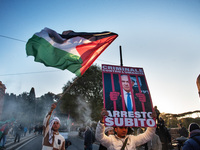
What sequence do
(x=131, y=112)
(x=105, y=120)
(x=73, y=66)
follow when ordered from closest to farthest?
1. (x=105, y=120)
2. (x=131, y=112)
3. (x=73, y=66)

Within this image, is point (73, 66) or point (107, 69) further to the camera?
point (73, 66)

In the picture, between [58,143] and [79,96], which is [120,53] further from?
[79,96]

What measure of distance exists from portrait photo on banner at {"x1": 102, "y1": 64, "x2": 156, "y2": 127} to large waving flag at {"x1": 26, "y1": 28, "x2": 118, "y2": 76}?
1283 millimetres

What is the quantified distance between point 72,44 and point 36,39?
1058mm

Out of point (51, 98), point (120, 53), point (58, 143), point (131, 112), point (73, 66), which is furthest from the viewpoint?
point (51, 98)

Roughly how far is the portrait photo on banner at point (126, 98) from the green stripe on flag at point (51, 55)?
1.32 metres

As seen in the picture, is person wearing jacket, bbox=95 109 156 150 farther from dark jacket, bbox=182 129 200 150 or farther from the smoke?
the smoke

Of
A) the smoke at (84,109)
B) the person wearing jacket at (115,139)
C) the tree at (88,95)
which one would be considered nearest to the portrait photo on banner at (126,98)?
the person wearing jacket at (115,139)

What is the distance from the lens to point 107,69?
3.36 metres

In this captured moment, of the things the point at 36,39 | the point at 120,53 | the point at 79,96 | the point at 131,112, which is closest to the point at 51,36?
the point at 36,39

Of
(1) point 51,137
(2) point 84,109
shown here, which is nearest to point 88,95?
(2) point 84,109

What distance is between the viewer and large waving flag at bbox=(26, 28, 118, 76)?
4.38 metres

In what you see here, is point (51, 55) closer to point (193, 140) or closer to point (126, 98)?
point (126, 98)

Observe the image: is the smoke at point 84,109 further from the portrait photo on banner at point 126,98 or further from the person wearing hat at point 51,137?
the portrait photo on banner at point 126,98
